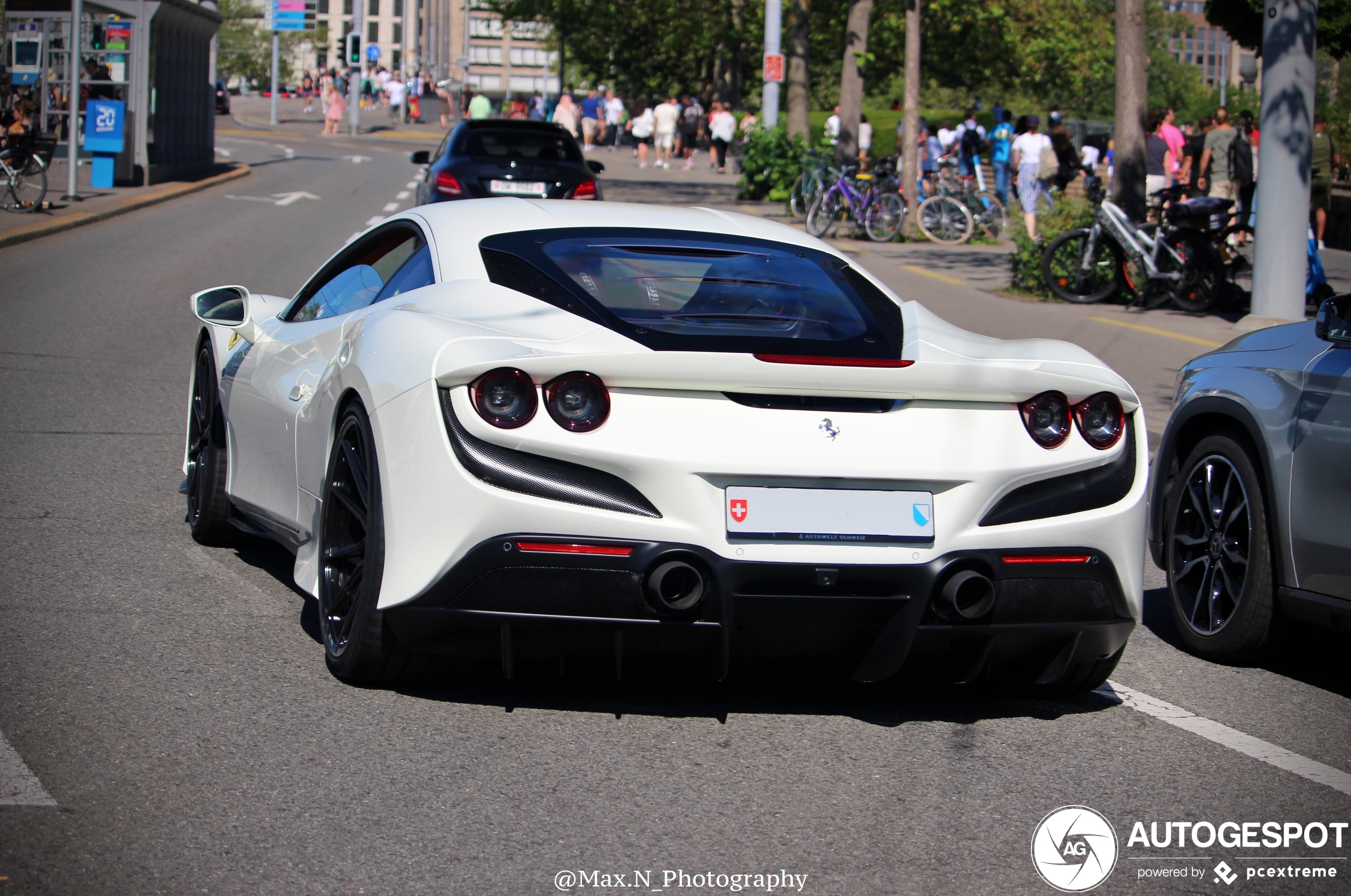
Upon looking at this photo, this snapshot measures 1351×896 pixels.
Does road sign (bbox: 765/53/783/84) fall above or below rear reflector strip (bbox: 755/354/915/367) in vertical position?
above

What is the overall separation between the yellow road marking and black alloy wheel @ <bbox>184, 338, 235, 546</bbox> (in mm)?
12974

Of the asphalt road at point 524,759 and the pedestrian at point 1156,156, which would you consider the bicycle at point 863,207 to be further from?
the asphalt road at point 524,759

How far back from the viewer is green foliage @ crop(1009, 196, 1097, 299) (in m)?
16.5

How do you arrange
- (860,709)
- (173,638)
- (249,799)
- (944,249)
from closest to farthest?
1. (249,799)
2. (860,709)
3. (173,638)
4. (944,249)

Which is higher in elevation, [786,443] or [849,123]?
[849,123]

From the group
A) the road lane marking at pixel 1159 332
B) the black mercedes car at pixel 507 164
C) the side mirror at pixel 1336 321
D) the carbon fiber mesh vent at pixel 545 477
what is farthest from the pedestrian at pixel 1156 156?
the carbon fiber mesh vent at pixel 545 477

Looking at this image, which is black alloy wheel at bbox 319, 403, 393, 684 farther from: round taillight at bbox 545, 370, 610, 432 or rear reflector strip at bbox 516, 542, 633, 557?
round taillight at bbox 545, 370, 610, 432

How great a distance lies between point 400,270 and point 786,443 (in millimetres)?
1588

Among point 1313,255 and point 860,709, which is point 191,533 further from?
point 1313,255

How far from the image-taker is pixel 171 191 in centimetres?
2659

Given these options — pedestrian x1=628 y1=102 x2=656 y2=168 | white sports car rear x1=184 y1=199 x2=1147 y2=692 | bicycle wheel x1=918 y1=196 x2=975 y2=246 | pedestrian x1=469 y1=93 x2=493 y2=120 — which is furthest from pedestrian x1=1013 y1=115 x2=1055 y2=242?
white sports car rear x1=184 y1=199 x2=1147 y2=692

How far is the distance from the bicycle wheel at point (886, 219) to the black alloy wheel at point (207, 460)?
17.7 m

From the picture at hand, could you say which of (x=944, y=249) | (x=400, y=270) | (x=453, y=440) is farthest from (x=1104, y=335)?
(x=453, y=440)

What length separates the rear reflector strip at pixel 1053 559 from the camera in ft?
13.0
